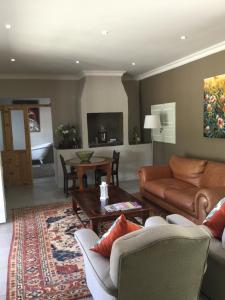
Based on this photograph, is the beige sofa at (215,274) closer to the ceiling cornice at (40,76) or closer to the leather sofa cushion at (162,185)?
the leather sofa cushion at (162,185)

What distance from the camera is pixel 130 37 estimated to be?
371 centimetres

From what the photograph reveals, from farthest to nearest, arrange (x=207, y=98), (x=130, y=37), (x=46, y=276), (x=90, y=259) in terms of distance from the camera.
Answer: (x=207, y=98)
(x=130, y=37)
(x=46, y=276)
(x=90, y=259)

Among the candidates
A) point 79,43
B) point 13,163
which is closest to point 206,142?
point 79,43

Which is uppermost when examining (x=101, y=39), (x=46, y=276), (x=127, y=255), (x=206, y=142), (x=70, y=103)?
(x=101, y=39)

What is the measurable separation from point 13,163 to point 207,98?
482 cm

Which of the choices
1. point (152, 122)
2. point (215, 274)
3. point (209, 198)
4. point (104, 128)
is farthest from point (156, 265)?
point (104, 128)

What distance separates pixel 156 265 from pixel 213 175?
9.35 ft

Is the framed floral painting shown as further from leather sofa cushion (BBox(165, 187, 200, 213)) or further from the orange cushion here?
the orange cushion

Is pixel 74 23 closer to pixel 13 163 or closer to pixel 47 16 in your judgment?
pixel 47 16

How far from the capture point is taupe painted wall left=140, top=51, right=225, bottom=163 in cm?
457

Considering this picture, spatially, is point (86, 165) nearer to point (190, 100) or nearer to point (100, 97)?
point (100, 97)

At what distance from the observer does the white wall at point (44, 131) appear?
9305 millimetres

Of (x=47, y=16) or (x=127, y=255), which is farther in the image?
(x=47, y=16)

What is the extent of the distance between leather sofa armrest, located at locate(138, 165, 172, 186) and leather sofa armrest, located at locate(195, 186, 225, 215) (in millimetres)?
1557
